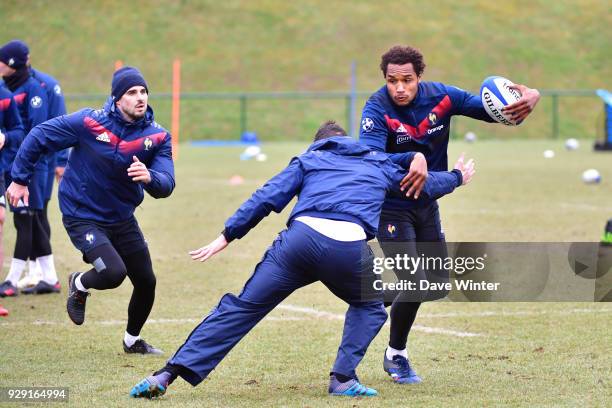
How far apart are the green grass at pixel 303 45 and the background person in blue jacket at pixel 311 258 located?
30.7 m

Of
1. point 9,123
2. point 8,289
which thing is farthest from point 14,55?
point 8,289

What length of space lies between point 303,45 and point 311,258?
122 feet

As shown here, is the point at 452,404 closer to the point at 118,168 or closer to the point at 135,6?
the point at 118,168

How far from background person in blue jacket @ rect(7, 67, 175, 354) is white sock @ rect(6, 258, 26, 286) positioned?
2683 mm

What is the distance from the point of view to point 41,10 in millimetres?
43469

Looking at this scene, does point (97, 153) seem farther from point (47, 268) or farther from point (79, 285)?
point (47, 268)

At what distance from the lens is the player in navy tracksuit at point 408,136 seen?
6.46m

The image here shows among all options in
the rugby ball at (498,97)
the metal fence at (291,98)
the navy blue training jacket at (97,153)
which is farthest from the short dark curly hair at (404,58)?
the metal fence at (291,98)

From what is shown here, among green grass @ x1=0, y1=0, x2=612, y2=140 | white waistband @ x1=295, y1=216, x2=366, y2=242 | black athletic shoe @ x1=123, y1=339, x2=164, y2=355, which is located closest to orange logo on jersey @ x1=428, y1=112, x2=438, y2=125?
white waistband @ x1=295, y1=216, x2=366, y2=242

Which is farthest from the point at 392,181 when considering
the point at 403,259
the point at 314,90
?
the point at 314,90

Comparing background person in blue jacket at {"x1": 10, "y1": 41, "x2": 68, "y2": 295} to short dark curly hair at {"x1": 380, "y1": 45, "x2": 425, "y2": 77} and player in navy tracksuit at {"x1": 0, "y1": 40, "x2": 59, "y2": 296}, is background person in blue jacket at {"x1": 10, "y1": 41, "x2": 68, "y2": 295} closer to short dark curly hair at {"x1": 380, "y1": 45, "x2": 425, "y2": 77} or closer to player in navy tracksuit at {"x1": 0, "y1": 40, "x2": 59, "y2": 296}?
player in navy tracksuit at {"x1": 0, "y1": 40, "x2": 59, "y2": 296}

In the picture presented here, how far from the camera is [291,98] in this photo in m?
38.0

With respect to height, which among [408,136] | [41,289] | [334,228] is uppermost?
[408,136]

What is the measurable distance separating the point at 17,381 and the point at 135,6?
4001 cm
